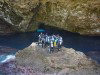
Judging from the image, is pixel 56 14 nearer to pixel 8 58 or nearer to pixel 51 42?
pixel 51 42

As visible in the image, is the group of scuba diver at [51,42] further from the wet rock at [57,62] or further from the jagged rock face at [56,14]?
the jagged rock face at [56,14]

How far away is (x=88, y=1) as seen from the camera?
1197 inches

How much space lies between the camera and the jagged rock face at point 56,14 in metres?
31.6

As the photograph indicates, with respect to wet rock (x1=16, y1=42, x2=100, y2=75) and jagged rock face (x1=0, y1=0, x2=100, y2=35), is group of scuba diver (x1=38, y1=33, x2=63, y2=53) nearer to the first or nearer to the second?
wet rock (x1=16, y1=42, x2=100, y2=75)

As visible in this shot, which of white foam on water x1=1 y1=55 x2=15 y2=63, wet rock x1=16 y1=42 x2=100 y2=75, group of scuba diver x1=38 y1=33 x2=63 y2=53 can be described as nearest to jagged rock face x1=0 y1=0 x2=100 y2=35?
group of scuba diver x1=38 y1=33 x2=63 y2=53

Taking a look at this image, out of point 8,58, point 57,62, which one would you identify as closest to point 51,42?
point 57,62

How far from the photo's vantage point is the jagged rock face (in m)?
31.6

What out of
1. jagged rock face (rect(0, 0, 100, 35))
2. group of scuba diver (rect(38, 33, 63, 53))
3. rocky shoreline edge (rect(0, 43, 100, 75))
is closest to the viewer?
rocky shoreline edge (rect(0, 43, 100, 75))

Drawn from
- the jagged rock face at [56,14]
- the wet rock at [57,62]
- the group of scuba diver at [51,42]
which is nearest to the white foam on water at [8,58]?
the wet rock at [57,62]

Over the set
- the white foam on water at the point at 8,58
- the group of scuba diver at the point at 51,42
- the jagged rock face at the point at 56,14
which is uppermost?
the jagged rock face at the point at 56,14

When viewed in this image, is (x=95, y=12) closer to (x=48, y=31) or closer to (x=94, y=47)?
(x=94, y=47)

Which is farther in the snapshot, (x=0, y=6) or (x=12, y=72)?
(x=0, y=6)

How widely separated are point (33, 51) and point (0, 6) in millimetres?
9317

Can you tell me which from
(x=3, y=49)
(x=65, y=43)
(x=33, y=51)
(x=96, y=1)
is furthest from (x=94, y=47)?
(x=3, y=49)
